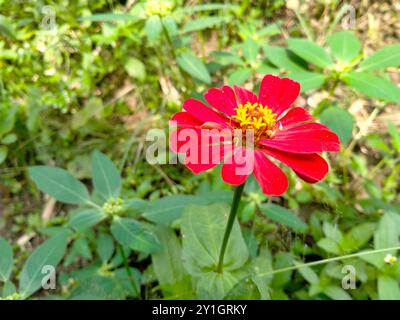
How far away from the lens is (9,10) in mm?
1582

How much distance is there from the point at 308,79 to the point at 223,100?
1.27 ft

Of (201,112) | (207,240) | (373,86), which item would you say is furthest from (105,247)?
(373,86)

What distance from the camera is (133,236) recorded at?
3.22 feet

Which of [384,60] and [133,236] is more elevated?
[384,60]

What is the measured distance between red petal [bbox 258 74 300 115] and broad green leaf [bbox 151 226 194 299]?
510 millimetres

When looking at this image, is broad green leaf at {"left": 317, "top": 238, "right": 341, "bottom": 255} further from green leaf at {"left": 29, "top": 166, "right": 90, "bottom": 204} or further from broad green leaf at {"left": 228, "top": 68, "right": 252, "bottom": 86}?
green leaf at {"left": 29, "top": 166, "right": 90, "bottom": 204}

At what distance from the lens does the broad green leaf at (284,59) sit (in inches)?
45.5

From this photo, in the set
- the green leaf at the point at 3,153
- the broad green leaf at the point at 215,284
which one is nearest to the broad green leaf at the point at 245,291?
the broad green leaf at the point at 215,284

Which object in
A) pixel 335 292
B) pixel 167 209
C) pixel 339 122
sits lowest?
pixel 335 292

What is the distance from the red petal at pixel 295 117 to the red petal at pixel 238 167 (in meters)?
0.14

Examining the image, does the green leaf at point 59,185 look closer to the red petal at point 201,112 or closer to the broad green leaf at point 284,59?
the red petal at point 201,112

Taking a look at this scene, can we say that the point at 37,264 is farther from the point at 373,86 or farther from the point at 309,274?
the point at 373,86

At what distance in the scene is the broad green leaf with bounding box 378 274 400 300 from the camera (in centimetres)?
99

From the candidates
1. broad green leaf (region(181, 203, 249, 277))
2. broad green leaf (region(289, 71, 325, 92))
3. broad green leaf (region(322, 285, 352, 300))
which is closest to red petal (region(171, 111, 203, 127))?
broad green leaf (region(181, 203, 249, 277))
